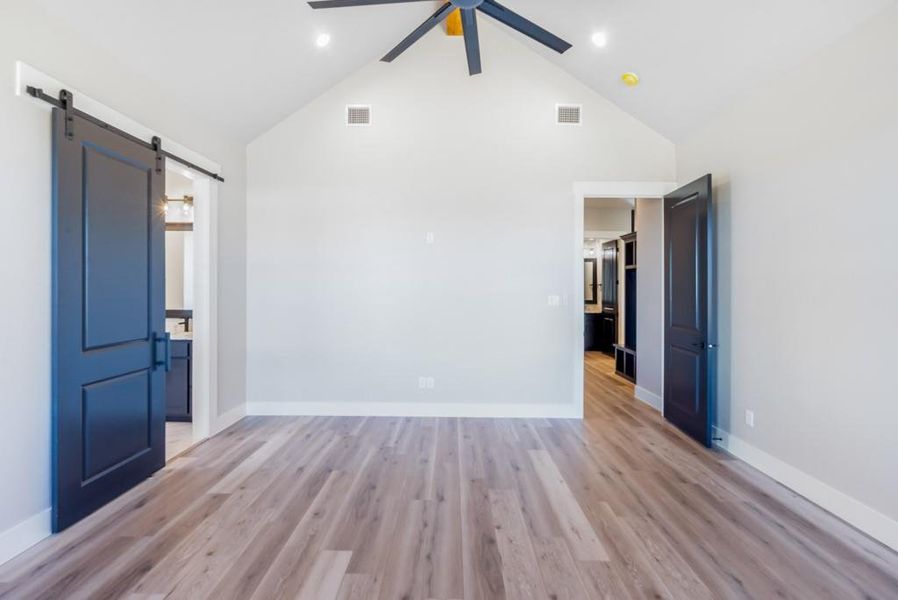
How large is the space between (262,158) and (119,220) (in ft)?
6.46

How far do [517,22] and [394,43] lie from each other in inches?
72.0

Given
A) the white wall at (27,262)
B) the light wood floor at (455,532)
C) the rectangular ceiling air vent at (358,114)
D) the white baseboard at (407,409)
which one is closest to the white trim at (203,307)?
the light wood floor at (455,532)

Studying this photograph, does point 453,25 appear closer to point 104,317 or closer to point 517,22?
point 517,22

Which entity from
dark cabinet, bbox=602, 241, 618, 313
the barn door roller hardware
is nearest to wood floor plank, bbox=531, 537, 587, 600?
the barn door roller hardware

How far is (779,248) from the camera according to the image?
279 centimetres

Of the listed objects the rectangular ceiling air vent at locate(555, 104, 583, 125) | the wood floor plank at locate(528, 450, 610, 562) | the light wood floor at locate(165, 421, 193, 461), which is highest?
the rectangular ceiling air vent at locate(555, 104, 583, 125)

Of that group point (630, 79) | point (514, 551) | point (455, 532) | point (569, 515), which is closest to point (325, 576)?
point (455, 532)

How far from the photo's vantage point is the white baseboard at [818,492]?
2.07m

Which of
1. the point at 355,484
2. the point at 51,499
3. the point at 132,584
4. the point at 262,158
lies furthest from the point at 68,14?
the point at 355,484

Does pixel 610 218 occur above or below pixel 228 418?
above

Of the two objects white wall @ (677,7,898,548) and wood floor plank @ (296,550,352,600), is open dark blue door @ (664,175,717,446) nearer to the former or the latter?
white wall @ (677,7,898,548)

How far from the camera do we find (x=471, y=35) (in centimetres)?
276

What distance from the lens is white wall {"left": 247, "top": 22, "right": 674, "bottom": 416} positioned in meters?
4.09

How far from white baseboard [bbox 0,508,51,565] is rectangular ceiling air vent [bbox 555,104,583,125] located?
16.4 ft
